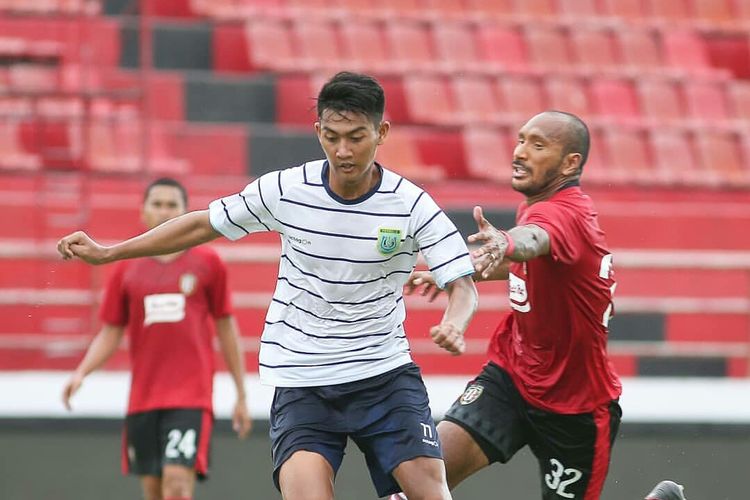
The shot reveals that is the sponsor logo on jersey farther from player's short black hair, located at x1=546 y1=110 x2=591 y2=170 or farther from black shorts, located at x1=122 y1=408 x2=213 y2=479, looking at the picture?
player's short black hair, located at x1=546 y1=110 x2=591 y2=170

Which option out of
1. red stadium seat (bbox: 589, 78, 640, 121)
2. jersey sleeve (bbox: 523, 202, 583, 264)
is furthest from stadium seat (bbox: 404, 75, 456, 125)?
jersey sleeve (bbox: 523, 202, 583, 264)

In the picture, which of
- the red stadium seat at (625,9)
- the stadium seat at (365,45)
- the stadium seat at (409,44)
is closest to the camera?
the stadium seat at (365,45)

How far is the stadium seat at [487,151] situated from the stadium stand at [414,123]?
0.02 metres

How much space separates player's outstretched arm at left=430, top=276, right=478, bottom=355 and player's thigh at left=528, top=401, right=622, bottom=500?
3.53 feet

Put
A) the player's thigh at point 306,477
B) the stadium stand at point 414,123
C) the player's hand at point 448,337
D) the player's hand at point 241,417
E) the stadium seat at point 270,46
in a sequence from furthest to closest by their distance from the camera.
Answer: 1. the stadium seat at point 270,46
2. the stadium stand at point 414,123
3. the player's hand at point 241,417
4. the player's thigh at point 306,477
5. the player's hand at point 448,337

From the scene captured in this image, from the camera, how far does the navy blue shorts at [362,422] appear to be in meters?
4.89

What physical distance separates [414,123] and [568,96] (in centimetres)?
179

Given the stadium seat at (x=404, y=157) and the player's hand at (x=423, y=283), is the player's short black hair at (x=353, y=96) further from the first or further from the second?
the stadium seat at (x=404, y=157)

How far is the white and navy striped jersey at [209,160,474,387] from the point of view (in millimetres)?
4793

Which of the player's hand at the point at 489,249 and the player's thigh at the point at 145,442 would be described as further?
the player's thigh at the point at 145,442

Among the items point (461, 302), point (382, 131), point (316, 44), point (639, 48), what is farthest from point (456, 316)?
point (639, 48)

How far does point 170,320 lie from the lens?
23.6ft

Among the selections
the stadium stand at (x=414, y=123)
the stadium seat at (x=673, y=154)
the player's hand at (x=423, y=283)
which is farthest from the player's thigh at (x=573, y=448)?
the stadium seat at (x=673, y=154)

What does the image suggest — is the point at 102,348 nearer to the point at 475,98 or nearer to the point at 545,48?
the point at 475,98
